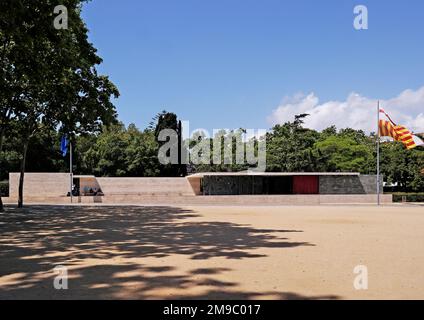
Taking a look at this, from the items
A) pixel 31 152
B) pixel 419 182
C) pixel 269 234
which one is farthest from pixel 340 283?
pixel 31 152

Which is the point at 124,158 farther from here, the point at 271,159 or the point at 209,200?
the point at 209,200

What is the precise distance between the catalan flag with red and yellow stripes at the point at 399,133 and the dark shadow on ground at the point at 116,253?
967 inches

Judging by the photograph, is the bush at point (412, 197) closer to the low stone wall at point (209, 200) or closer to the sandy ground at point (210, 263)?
the low stone wall at point (209, 200)

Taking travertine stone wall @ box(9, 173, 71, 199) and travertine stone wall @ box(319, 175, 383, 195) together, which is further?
travertine stone wall @ box(319, 175, 383, 195)

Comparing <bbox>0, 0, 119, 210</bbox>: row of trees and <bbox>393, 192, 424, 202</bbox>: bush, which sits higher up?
<bbox>0, 0, 119, 210</bbox>: row of trees

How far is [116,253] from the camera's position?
36.7 ft

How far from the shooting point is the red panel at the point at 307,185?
1817 inches

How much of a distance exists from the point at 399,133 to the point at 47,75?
3016 cm

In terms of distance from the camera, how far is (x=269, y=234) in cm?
1566

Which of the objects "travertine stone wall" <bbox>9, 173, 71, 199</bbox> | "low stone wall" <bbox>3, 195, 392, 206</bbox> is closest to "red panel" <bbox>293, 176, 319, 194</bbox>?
"low stone wall" <bbox>3, 195, 392, 206</bbox>

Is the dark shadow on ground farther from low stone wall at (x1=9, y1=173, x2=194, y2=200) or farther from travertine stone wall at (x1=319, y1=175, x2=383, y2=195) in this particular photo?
travertine stone wall at (x1=319, y1=175, x2=383, y2=195)

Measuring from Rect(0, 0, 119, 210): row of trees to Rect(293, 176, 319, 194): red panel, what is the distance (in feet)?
82.3

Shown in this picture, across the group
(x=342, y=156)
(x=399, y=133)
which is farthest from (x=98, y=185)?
(x=342, y=156)

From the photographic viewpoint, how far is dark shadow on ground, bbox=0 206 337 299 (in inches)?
288
